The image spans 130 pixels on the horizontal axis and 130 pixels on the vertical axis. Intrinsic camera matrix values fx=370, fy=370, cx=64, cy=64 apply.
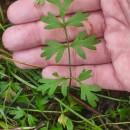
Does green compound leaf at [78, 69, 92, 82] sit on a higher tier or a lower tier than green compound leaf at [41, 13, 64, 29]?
lower

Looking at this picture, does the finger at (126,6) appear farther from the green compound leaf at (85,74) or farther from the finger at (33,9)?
the green compound leaf at (85,74)

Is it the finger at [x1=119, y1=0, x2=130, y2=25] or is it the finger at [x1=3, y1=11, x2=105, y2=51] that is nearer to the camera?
the finger at [x1=119, y1=0, x2=130, y2=25]

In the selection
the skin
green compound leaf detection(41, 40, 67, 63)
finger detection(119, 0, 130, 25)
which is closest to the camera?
green compound leaf detection(41, 40, 67, 63)

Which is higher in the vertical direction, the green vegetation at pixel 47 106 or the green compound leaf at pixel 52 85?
the green compound leaf at pixel 52 85

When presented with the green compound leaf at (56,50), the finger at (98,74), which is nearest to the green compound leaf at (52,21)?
the green compound leaf at (56,50)

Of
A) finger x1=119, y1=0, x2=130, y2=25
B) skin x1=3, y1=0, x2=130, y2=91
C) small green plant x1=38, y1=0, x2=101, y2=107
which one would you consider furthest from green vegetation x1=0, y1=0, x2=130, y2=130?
finger x1=119, y1=0, x2=130, y2=25

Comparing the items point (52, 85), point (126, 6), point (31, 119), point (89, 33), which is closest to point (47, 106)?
point (31, 119)

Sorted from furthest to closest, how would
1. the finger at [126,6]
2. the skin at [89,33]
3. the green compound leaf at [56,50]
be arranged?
the skin at [89,33], the finger at [126,6], the green compound leaf at [56,50]

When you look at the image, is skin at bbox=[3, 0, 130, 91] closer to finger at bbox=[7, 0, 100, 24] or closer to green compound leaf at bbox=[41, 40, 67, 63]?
finger at bbox=[7, 0, 100, 24]

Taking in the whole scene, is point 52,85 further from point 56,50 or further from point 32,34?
point 32,34
